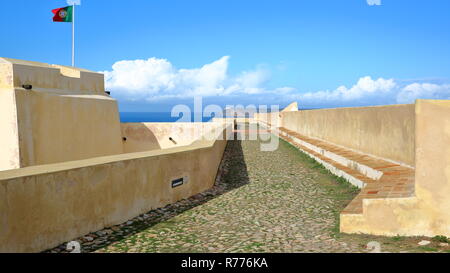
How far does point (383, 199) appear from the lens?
4.30 metres

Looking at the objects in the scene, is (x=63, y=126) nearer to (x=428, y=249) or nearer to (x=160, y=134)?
(x=160, y=134)

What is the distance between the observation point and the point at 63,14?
1981cm

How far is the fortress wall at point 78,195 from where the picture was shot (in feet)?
12.5

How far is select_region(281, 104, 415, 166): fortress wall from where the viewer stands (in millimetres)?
6691

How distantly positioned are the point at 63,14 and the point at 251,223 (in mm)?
19029

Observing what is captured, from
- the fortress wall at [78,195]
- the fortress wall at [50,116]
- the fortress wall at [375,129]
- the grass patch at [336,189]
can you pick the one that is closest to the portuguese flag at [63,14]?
the fortress wall at [50,116]

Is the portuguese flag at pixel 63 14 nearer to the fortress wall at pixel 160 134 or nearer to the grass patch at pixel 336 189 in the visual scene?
the fortress wall at pixel 160 134

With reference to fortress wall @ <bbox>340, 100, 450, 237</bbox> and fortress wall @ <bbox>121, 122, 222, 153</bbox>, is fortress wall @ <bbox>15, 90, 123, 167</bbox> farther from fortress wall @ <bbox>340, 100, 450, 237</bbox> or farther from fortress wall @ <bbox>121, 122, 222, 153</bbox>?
fortress wall @ <bbox>340, 100, 450, 237</bbox>

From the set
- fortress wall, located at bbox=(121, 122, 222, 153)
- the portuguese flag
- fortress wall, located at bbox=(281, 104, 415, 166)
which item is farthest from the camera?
fortress wall, located at bbox=(121, 122, 222, 153)

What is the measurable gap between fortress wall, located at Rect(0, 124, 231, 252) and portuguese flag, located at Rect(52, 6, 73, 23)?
1668 cm

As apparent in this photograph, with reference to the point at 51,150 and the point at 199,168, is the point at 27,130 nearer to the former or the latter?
the point at 51,150

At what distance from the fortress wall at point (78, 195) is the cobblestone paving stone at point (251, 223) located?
0.61 feet

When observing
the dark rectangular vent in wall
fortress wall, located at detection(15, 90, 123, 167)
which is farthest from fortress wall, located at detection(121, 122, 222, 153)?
the dark rectangular vent in wall
